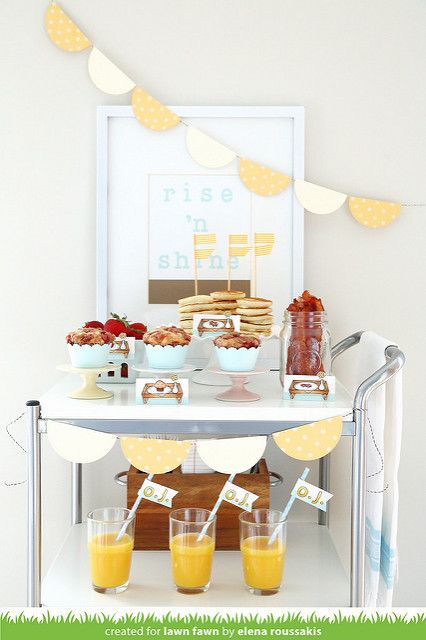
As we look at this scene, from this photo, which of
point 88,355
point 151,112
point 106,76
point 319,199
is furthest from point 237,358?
point 106,76

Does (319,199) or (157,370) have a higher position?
(319,199)

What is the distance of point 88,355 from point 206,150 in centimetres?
71

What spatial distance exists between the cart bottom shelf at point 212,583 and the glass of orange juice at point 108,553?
26 millimetres

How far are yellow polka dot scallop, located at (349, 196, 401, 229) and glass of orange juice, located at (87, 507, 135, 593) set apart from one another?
970mm

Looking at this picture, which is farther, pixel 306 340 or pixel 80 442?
pixel 306 340

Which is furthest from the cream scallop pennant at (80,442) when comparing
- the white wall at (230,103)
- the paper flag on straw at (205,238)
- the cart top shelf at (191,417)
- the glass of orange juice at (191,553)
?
the paper flag on straw at (205,238)

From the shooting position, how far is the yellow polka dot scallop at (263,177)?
201 cm

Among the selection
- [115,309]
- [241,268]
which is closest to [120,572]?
[115,309]

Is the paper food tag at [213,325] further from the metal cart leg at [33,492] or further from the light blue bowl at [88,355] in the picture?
the metal cart leg at [33,492]

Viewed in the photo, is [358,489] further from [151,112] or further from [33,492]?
[151,112]

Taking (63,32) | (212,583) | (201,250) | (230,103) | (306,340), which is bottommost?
(212,583)

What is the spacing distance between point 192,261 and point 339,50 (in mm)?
673

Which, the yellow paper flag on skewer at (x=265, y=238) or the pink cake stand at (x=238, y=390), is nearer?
the pink cake stand at (x=238, y=390)

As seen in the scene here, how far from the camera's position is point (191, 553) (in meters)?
1.61
